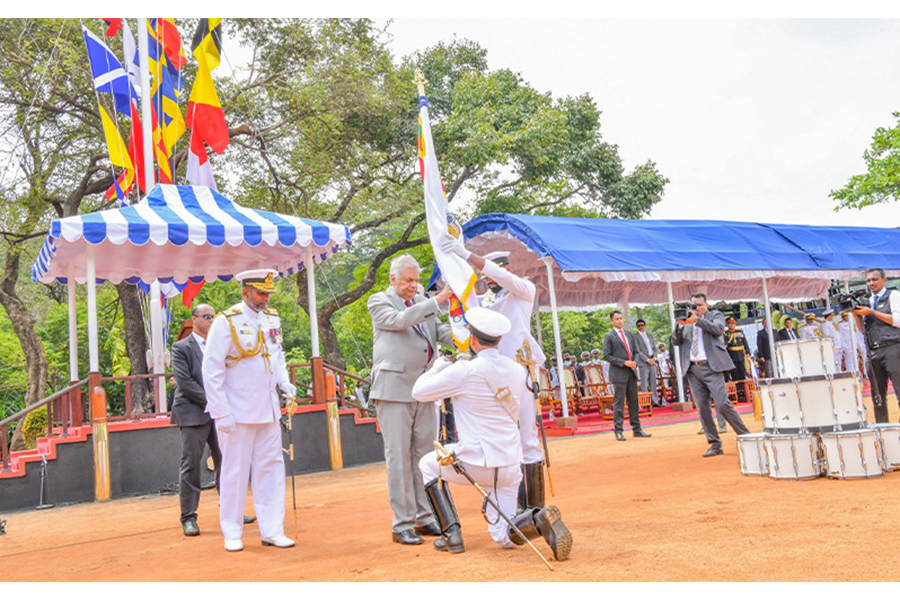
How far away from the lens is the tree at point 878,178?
25266mm

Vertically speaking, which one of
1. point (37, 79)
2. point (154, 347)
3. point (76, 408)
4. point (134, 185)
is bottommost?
point (76, 408)

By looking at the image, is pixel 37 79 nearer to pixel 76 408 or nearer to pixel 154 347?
pixel 154 347

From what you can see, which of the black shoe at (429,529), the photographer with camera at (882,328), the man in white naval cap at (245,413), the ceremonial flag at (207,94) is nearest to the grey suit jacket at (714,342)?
the photographer with camera at (882,328)

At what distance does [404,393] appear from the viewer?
5.33 meters

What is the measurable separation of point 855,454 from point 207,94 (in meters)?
9.91

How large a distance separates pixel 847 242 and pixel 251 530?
17.0 m

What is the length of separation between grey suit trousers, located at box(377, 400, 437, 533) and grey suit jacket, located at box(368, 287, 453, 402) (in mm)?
119

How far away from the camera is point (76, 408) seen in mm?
10289

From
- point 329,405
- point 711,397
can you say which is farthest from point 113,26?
point 711,397

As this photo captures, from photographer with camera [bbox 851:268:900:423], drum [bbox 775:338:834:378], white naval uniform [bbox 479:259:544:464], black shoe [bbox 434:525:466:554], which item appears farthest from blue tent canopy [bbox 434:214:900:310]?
black shoe [bbox 434:525:466:554]

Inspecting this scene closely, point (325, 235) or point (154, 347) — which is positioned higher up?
point (325, 235)

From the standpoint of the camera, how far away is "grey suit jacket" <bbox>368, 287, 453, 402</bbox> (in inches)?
205

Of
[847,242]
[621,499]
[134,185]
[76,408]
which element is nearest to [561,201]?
[847,242]

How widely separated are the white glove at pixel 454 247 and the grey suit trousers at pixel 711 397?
12.7 ft
